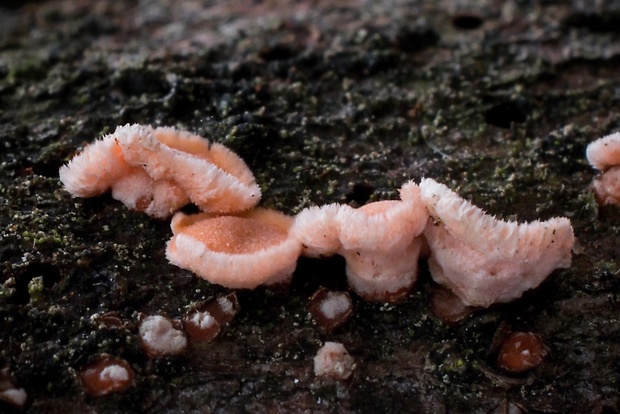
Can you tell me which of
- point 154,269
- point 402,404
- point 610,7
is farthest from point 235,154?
point 610,7

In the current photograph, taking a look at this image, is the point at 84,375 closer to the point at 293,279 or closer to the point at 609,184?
the point at 293,279

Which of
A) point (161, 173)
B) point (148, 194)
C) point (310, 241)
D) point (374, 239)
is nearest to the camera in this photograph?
point (374, 239)

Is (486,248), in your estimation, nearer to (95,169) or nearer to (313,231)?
(313,231)

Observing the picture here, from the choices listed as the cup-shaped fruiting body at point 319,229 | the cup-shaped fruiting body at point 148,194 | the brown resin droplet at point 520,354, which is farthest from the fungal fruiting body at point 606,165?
the cup-shaped fruiting body at point 148,194

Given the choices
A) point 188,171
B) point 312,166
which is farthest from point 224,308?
point 312,166

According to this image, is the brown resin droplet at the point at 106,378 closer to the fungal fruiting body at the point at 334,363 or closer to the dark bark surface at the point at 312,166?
the dark bark surface at the point at 312,166

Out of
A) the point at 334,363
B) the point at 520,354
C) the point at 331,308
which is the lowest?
the point at 520,354
